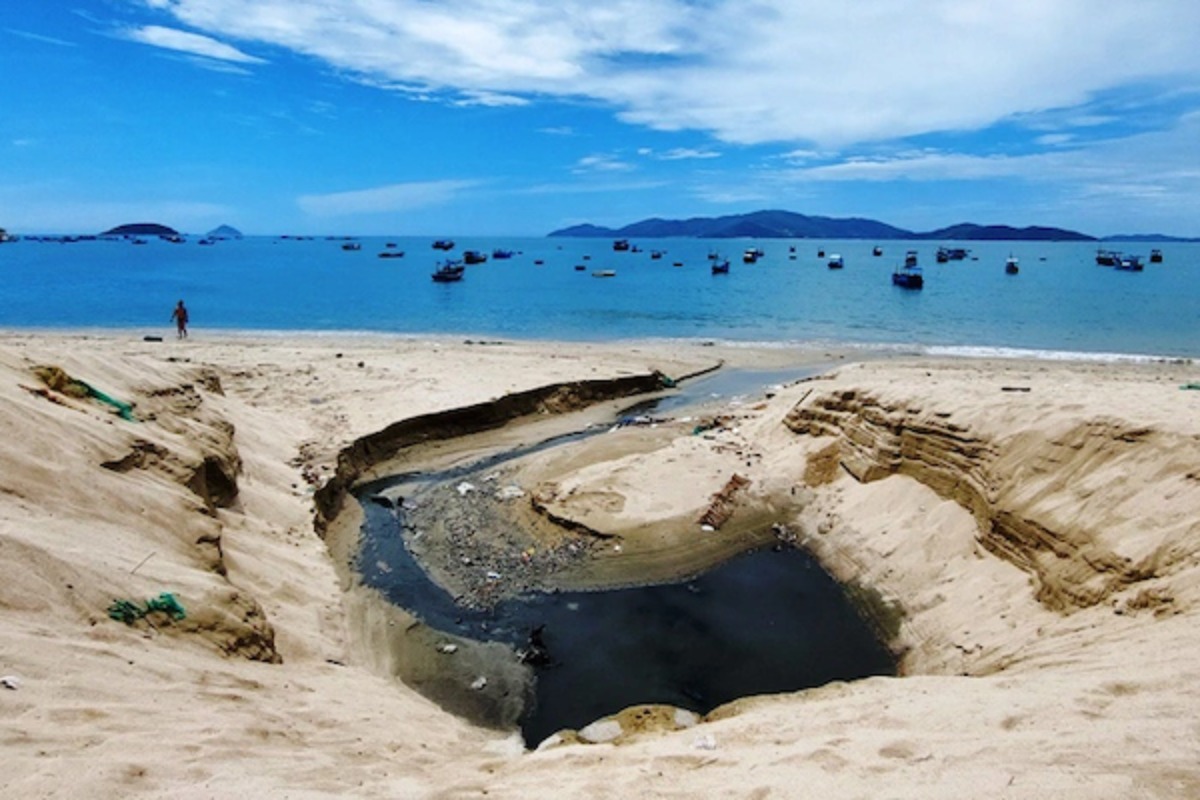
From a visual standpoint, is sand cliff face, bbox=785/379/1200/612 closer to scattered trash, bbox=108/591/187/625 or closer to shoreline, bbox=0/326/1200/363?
scattered trash, bbox=108/591/187/625

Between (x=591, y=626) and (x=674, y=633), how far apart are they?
50.8 inches

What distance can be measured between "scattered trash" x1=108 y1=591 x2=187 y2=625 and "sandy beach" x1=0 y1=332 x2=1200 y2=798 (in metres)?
0.05

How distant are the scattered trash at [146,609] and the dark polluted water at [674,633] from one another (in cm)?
414

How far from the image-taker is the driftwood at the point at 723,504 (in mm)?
14180

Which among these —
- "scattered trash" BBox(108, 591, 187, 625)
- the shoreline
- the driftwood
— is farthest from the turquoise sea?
"scattered trash" BBox(108, 591, 187, 625)

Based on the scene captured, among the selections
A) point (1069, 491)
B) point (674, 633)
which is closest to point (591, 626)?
point (674, 633)

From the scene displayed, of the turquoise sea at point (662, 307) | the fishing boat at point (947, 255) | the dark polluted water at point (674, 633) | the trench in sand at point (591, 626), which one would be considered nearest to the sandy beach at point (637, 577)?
the trench in sand at point (591, 626)

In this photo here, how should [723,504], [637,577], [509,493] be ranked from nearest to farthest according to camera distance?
1. [637,577]
2. [723,504]
3. [509,493]

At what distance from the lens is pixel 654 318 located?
164 ft

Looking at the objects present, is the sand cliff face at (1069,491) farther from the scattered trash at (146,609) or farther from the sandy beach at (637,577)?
the scattered trash at (146,609)

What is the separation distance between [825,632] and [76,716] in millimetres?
9364

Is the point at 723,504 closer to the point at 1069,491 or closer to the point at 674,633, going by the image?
the point at 674,633

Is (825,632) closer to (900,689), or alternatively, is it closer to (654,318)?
(900,689)

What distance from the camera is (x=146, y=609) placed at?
696 centimetres
